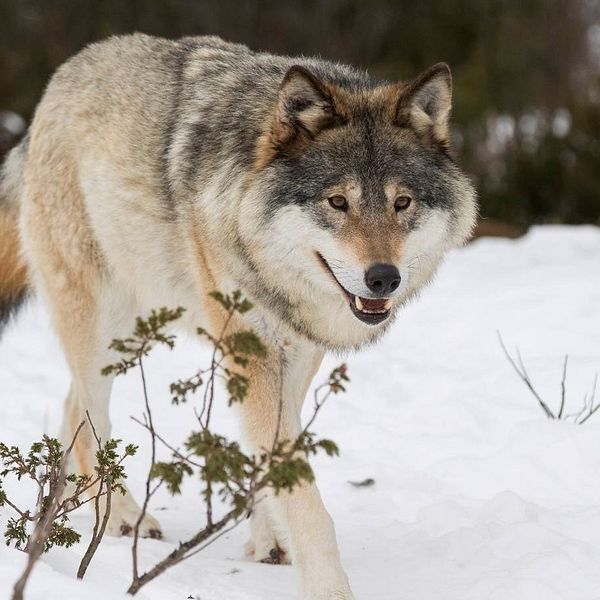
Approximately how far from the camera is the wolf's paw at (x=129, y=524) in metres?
4.14

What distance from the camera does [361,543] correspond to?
159 inches

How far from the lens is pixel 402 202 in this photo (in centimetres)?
345

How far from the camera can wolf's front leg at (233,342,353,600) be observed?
339 cm

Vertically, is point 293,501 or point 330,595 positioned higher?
point 293,501

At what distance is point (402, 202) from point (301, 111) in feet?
1.52

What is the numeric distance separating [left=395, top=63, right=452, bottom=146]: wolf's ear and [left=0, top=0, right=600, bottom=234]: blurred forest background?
8005mm

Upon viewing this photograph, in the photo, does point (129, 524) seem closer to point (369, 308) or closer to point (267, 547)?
point (267, 547)

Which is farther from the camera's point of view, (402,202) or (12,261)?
(12,261)

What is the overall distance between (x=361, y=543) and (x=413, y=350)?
253 cm

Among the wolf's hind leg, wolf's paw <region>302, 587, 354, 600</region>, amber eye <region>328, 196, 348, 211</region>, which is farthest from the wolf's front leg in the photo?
the wolf's hind leg

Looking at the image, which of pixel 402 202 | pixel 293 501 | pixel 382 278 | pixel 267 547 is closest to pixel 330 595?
pixel 293 501

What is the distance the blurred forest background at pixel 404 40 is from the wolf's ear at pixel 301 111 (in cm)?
827

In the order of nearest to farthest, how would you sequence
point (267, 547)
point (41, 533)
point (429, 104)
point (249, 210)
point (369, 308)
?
point (41, 533), point (369, 308), point (249, 210), point (429, 104), point (267, 547)

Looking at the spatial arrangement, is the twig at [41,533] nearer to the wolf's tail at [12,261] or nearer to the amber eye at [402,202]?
the amber eye at [402,202]
